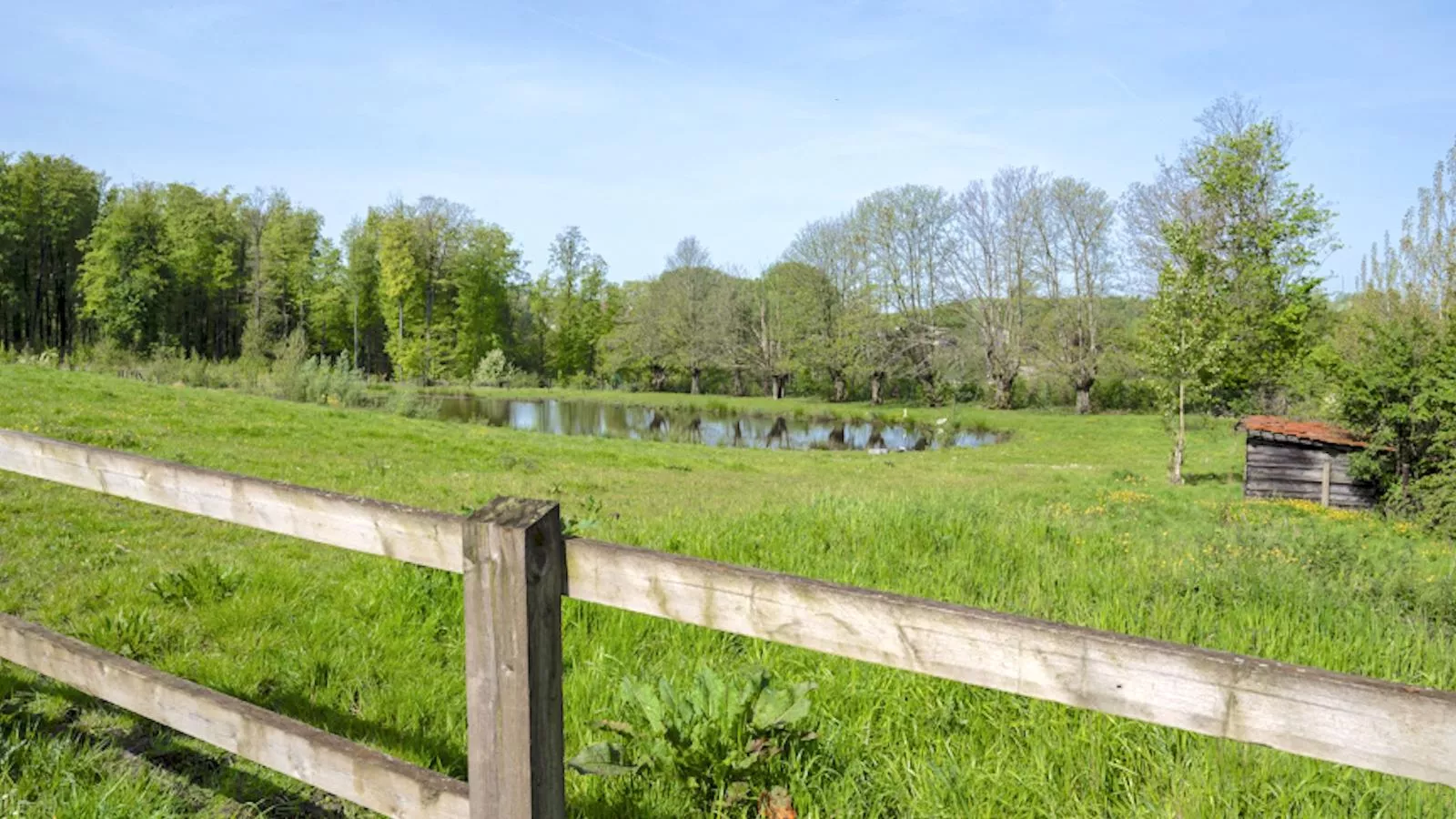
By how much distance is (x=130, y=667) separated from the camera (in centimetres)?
318

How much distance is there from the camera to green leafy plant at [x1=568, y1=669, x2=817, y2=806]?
3.26 meters

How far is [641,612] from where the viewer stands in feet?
7.46

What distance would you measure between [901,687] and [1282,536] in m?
5.61

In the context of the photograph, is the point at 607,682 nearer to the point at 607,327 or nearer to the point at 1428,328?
the point at 1428,328

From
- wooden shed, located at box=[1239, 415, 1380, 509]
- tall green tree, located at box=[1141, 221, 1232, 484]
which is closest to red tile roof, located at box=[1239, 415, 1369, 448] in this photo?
wooden shed, located at box=[1239, 415, 1380, 509]

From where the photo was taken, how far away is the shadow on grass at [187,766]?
3.42 metres

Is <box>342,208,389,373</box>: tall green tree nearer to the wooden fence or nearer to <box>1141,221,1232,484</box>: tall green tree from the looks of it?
<box>1141,221,1232,484</box>: tall green tree

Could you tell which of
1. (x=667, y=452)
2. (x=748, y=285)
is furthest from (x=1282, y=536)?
(x=748, y=285)

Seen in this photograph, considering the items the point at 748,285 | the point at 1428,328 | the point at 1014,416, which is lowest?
the point at 1014,416

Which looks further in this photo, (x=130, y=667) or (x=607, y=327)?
(x=607, y=327)

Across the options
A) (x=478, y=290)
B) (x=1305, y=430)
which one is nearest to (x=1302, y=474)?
(x=1305, y=430)

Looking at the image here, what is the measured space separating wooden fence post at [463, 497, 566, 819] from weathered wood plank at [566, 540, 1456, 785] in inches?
5.0

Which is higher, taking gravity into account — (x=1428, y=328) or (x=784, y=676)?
(x=1428, y=328)

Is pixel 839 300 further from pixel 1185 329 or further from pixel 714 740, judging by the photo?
pixel 714 740
